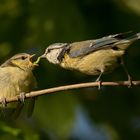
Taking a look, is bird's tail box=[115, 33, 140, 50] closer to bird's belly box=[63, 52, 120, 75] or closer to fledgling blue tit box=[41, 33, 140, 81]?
fledgling blue tit box=[41, 33, 140, 81]

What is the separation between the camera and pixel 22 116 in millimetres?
7938

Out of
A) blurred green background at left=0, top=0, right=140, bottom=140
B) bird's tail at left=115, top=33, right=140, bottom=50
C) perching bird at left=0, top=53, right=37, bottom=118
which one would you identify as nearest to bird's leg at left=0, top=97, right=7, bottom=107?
perching bird at left=0, top=53, right=37, bottom=118

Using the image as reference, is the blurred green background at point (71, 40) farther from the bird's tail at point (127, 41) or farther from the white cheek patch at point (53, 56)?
the bird's tail at point (127, 41)

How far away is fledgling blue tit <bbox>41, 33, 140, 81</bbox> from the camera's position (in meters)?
6.19

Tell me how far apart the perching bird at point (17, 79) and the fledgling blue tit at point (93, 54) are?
26 centimetres

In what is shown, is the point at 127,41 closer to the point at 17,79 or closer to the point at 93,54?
the point at 93,54

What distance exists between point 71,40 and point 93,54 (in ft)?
1.22

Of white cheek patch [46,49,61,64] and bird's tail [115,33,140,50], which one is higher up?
white cheek patch [46,49,61,64]

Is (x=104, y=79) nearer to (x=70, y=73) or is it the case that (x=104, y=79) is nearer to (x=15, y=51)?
(x=70, y=73)

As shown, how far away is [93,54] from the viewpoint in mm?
6570

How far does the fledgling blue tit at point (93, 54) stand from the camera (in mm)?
6191

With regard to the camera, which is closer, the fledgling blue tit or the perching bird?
the fledgling blue tit

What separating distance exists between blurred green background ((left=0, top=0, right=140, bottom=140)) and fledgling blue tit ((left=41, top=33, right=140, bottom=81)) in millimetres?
119

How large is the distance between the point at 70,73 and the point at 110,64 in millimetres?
990
